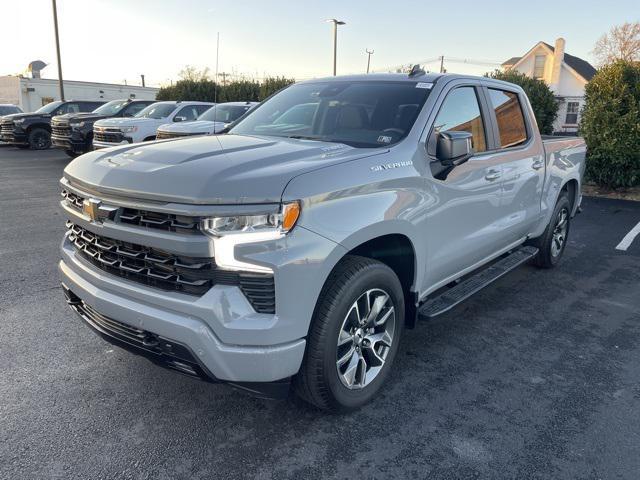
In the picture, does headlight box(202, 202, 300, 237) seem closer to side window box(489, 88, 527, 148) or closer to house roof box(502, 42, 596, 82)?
side window box(489, 88, 527, 148)

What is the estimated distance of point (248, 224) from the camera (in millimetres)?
2359

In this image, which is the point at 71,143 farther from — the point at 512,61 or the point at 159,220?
the point at 512,61

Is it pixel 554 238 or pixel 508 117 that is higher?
pixel 508 117

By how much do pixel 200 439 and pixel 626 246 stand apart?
6667mm

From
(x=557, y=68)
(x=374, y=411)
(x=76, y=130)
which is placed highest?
(x=557, y=68)

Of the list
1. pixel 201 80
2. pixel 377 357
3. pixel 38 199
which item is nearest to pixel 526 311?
pixel 377 357

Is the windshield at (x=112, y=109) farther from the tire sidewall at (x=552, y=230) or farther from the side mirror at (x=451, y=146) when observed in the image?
the side mirror at (x=451, y=146)

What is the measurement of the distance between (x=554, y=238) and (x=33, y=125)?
60.8 ft

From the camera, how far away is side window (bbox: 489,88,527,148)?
14.6ft

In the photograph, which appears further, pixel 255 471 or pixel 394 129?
pixel 394 129

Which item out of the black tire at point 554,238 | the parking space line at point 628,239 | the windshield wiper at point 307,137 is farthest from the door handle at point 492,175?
the parking space line at point 628,239

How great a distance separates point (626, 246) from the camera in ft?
23.4

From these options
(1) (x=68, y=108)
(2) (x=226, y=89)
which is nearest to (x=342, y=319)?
(1) (x=68, y=108)

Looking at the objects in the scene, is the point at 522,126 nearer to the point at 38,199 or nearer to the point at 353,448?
the point at 353,448
